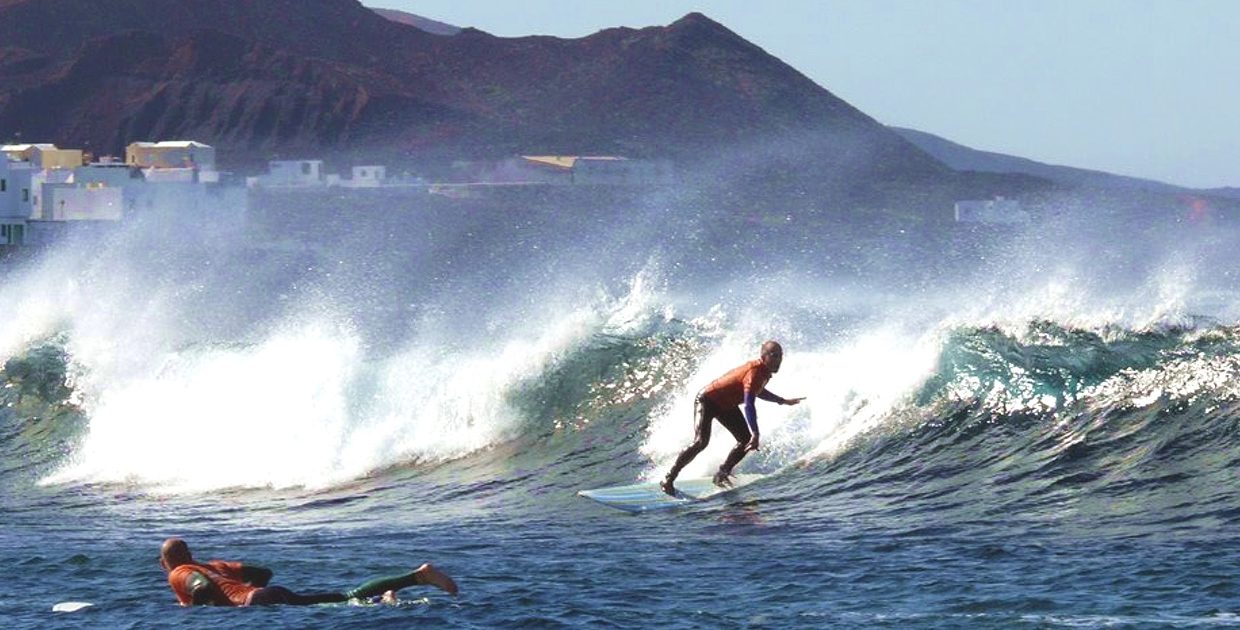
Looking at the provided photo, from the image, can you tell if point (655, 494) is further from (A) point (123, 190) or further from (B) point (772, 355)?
(A) point (123, 190)

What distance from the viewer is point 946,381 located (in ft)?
69.6

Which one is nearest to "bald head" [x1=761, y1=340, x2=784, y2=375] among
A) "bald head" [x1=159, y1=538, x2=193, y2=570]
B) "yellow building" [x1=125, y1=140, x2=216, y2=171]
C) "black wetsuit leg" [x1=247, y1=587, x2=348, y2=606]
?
"black wetsuit leg" [x1=247, y1=587, x2=348, y2=606]

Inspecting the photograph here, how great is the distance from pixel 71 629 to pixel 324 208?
16024 cm

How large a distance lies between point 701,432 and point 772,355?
1028 mm

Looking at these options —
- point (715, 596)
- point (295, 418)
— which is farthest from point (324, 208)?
point (715, 596)

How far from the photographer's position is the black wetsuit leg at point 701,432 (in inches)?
728

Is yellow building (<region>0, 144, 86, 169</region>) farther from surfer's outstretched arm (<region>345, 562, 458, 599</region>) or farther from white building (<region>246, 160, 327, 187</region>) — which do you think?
surfer's outstretched arm (<region>345, 562, 458, 599</region>)

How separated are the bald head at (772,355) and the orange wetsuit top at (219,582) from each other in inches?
227

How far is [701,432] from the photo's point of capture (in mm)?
18594

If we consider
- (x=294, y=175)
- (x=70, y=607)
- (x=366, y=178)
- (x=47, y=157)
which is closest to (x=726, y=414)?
(x=70, y=607)

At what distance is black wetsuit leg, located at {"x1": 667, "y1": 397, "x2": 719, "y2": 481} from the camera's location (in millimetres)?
18484

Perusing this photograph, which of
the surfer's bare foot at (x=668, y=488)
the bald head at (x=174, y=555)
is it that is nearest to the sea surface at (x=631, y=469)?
the bald head at (x=174, y=555)

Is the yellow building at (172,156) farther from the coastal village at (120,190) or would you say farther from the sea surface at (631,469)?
the sea surface at (631,469)

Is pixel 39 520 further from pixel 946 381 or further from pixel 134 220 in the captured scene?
pixel 134 220
